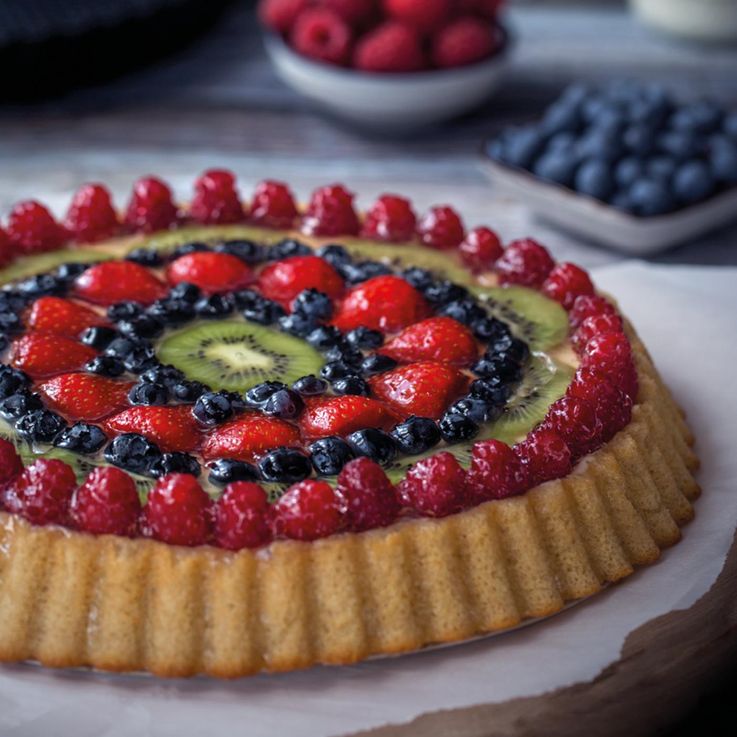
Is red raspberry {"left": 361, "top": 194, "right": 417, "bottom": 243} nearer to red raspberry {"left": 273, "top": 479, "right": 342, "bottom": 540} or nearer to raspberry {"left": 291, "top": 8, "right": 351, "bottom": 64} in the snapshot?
red raspberry {"left": 273, "top": 479, "right": 342, "bottom": 540}

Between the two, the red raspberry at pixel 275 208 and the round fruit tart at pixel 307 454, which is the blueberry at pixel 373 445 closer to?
the round fruit tart at pixel 307 454

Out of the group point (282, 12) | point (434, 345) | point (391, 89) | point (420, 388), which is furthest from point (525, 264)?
point (282, 12)

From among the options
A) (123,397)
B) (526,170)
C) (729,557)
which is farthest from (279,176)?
(729,557)

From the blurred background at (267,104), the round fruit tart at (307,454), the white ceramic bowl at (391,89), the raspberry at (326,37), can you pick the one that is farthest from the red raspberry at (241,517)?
the raspberry at (326,37)

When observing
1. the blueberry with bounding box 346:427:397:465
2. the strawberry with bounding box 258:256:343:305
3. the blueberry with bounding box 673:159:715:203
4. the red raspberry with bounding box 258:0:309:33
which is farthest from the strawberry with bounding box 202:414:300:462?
the red raspberry with bounding box 258:0:309:33

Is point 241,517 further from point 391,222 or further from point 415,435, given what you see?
point 391,222

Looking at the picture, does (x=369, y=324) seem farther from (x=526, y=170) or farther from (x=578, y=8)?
(x=578, y=8)
